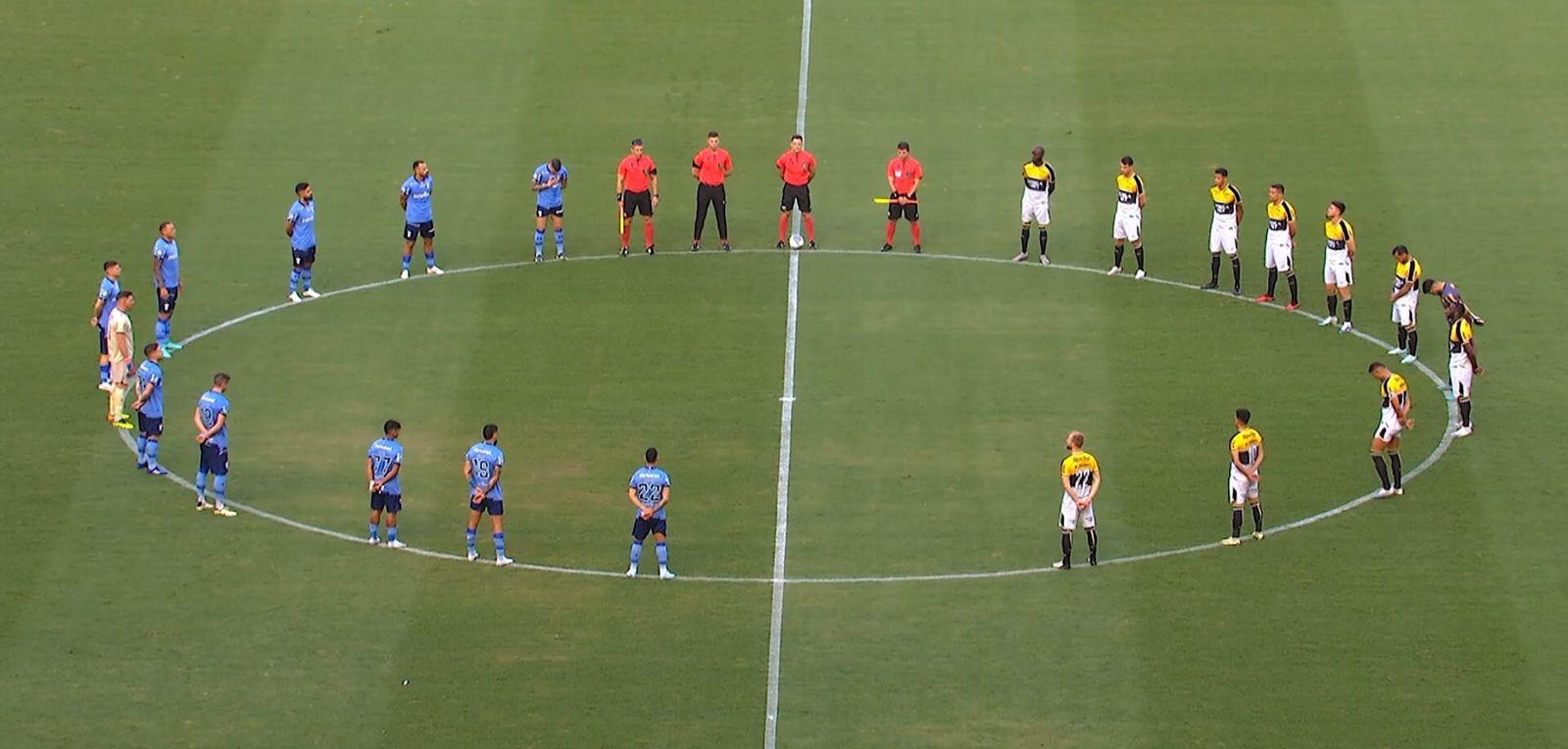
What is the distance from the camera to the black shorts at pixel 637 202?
4269 centimetres

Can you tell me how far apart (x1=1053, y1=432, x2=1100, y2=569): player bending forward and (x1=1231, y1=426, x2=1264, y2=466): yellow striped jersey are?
1.68 metres

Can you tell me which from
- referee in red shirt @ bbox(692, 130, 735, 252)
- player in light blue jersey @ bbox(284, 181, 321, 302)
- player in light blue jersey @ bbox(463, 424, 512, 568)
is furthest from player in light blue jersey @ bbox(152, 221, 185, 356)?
referee in red shirt @ bbox(692, 130, 735, 252)

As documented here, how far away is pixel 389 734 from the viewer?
100 ft

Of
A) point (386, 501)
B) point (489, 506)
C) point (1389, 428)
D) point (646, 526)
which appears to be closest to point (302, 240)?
point (386, 501)

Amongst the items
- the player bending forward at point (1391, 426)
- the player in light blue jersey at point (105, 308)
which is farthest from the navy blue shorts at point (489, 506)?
the player bending forward at point (1391, 426)

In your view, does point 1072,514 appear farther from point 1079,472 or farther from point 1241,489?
point 1241,489

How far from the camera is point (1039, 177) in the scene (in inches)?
1666

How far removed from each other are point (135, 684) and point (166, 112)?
18286 mm

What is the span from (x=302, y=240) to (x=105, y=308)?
3.57 meters

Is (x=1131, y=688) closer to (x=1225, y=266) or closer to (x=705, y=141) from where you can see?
(x=1225, y=266)

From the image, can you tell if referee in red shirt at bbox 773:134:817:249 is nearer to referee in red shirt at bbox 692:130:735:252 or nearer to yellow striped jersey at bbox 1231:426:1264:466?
referee in red shirt at bbox 692:130:735:252

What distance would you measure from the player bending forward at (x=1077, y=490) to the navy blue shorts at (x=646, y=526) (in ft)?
15.4

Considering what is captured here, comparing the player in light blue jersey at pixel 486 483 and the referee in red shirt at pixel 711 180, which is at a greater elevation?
the referee in red shirt at pixel 711 180

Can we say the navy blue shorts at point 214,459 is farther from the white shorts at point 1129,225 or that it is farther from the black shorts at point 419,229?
the white shorts at point 1129,225
